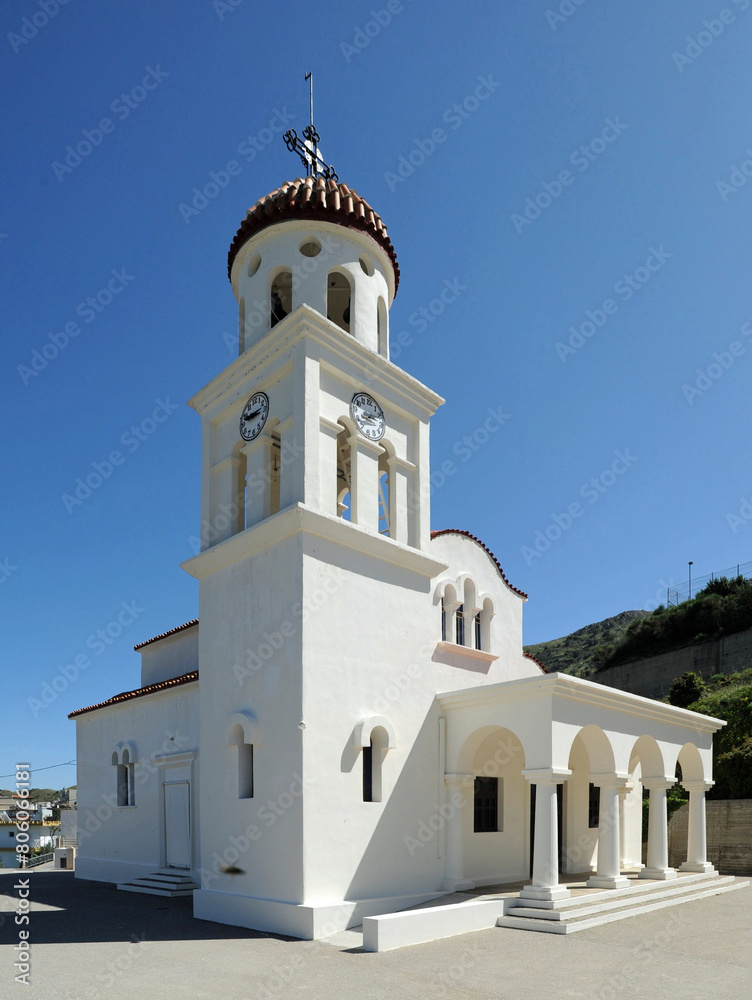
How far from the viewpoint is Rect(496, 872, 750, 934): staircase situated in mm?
12141

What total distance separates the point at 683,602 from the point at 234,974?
43.9 meters

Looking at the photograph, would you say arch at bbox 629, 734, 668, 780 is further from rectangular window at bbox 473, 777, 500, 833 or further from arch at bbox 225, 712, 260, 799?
arch at bbox 225, 712, 260, 799

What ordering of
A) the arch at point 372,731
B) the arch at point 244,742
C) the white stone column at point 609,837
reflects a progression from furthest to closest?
the white stone column at point 609,837 < the arch at point 244,742 < the arch at point 372,731

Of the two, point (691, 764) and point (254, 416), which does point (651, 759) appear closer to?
point (691, 764)

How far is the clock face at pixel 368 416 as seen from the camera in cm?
1494

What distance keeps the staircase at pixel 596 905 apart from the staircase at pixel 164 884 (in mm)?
7543

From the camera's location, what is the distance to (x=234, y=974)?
941cm

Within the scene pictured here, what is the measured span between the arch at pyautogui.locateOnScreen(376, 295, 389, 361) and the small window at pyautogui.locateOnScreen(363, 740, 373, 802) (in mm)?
7918

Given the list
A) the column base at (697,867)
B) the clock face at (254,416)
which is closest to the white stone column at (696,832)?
the column base at (697,867)

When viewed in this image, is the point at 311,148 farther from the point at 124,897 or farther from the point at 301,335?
the point at 124,897

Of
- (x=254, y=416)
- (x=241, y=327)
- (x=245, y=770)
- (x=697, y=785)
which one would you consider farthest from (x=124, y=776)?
(x=697, y=785)

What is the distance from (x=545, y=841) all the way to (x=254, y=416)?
9264 mm

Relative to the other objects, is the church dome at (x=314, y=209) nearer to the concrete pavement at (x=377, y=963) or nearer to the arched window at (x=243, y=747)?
the arched window at (x=243, y=747)

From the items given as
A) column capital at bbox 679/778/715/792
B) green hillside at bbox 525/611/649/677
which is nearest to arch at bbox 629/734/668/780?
column capital at bbox 679/778/715/792
